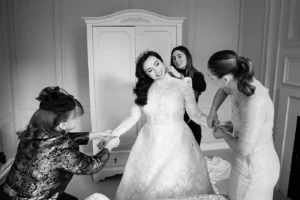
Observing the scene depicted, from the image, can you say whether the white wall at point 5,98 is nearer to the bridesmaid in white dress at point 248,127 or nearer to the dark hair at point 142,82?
the dark hair at point 142,82

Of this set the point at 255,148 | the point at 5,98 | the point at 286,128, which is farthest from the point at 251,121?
the point at 5,98

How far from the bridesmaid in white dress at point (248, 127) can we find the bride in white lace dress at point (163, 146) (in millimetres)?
601

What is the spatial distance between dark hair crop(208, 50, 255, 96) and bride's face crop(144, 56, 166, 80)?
29.4 inches

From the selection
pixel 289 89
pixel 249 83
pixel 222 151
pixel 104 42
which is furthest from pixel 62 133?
pixel 222 151

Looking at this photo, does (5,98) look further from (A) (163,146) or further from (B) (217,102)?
(B) (217,102)

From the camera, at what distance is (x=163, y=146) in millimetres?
2047

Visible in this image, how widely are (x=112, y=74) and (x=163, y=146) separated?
1.26 m

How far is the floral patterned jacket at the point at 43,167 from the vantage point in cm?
131

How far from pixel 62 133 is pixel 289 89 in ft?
7.85

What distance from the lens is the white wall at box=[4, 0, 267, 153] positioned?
3.38 metres

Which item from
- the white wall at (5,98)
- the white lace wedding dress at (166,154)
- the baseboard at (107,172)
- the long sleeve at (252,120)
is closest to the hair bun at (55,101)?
the white lace wedding dress at (166,154)

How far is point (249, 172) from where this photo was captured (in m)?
1.35

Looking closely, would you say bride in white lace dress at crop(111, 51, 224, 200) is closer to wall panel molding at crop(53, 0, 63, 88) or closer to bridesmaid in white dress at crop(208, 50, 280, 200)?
bridesmaid in white dress at crop(208, 50, 280, 200)

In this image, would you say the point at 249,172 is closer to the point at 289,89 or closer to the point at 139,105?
the point at 139,105
